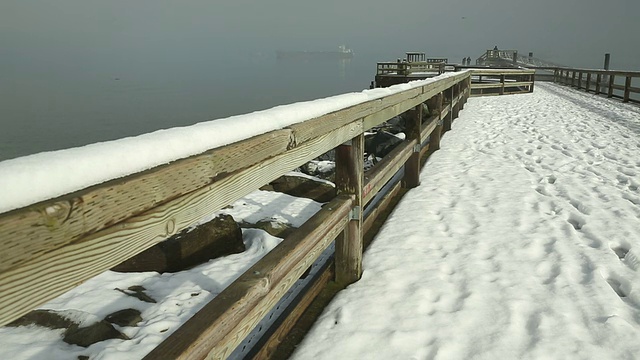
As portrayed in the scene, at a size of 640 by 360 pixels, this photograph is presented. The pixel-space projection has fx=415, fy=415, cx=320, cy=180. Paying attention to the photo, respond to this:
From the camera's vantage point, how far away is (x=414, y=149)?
18.2 ft

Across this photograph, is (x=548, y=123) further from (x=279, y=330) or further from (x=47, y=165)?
(x=47, y=165)

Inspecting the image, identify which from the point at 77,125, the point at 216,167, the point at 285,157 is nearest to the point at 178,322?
the point at 285,157

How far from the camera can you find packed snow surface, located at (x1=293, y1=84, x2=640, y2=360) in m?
2.49

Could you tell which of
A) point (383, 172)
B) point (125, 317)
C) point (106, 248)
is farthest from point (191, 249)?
point (106, 248)

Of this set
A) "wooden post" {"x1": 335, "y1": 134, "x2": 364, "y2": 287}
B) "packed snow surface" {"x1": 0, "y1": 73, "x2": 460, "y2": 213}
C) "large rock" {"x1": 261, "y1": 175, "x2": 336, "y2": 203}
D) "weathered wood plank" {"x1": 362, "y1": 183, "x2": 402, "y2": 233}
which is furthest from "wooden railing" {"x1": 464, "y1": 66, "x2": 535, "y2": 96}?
"packed snow surface" {"x1": 0, "y1": 73, "x2": 460, "y2": 213}

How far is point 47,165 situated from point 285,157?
1205 millimetres

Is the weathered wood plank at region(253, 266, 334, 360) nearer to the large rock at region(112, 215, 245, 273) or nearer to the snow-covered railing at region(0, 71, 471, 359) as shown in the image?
the snow-covered railing at region(0, 71, 471, 359)

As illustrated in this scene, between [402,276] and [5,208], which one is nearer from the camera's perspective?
[5,208]

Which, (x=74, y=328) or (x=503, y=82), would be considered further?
(x=503, y=82)

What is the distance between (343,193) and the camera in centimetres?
316

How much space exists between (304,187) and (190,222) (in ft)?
17.0

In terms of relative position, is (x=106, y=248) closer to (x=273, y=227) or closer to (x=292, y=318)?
(x=292, y=318)

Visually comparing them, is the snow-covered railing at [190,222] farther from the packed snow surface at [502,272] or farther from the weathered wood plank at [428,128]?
the weathered wood plank at [428,128]

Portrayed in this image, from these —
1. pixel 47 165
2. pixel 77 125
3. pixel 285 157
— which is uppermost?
pixel 47 165
